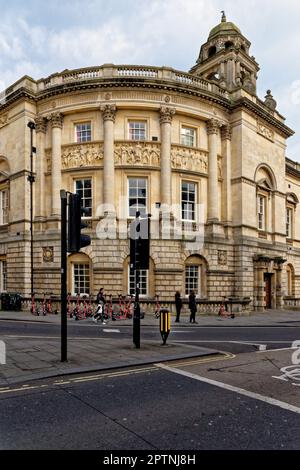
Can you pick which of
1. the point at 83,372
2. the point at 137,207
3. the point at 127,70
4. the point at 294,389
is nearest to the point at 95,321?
the point at 137,207

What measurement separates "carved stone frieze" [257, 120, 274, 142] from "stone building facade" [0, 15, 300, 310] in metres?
0.83

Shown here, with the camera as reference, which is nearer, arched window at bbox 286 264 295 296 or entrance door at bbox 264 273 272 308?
entrance door at bbox 264 273 272 308

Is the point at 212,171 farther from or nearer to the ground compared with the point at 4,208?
farther from the ground

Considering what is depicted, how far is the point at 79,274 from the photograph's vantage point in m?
23.7

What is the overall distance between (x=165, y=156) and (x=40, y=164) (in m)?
8.89

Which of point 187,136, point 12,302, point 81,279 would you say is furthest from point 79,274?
point 187,136

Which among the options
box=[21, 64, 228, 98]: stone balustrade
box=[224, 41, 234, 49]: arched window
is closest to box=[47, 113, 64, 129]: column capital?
box=[21, 64, 228, 98]: stone balustrade

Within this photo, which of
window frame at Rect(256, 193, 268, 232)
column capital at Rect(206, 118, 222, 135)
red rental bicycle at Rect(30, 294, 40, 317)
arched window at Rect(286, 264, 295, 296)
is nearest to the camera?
red rental bicycle at Rect(30, 294, 40, 317)

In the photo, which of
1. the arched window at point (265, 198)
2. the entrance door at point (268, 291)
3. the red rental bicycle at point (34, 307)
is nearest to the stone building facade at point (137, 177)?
the arched window at point (265, 198)

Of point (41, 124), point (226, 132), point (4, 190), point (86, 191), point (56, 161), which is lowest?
point (86, 191)

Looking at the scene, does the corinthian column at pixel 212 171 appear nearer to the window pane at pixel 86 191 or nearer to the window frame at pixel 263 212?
the window frame at pixel 263 212

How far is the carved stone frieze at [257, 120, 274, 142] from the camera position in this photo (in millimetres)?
28734

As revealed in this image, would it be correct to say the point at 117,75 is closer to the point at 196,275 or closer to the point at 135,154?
the point at 135,154

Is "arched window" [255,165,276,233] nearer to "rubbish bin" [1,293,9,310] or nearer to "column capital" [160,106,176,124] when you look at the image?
"column capital" [160,106,176,124]
